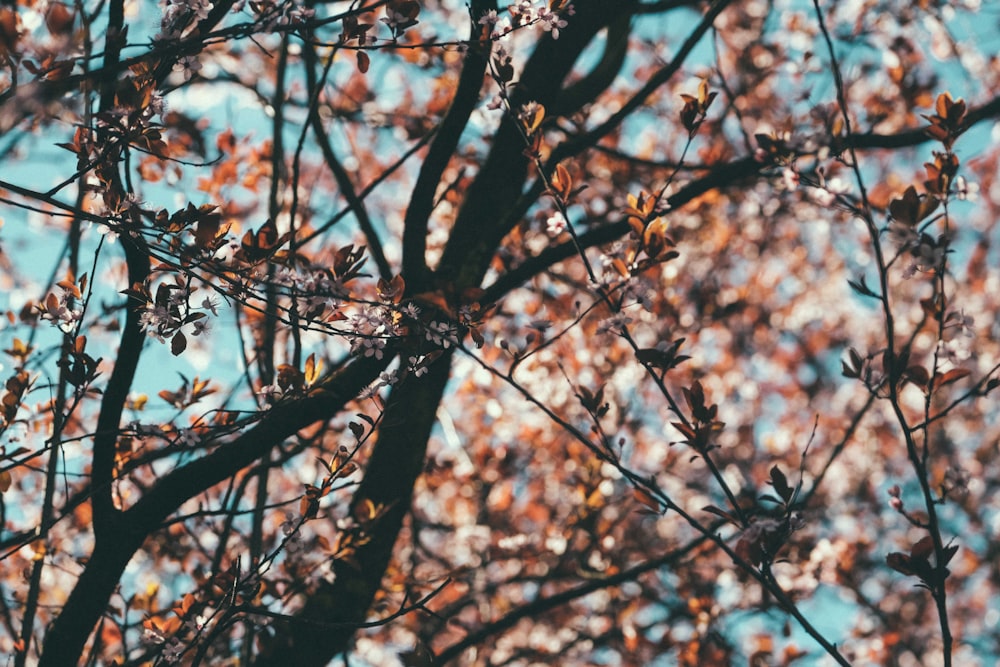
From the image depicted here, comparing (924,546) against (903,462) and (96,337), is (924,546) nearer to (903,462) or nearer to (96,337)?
(96,337)

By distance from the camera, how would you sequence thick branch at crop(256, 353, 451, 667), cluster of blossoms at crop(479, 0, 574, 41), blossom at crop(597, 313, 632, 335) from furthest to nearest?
thick branch at crop(256, 353, 451, 667) < cluster of blossoms at crop(479, 0, 574, 41) < blossom at crop(597, 313, 632, 335)

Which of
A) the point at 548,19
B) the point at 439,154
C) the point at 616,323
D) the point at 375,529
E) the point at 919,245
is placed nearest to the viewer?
the point at 919,245

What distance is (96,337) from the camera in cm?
391

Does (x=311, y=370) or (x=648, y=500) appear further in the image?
(x=311, y=370)

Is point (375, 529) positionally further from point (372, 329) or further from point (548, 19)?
point (548, 19)

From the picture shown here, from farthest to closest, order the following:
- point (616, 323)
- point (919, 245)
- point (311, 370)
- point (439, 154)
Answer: point (439, 154) < point (311, 370) < point (616, 323) < point (919, 245)

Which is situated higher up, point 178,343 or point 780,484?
point 178,343

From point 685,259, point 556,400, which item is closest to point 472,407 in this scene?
point 556,400

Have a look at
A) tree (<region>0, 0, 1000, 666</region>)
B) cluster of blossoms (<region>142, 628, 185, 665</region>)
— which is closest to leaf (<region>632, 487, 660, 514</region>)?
tree (<region>0, 0, 1000, 666</region>)

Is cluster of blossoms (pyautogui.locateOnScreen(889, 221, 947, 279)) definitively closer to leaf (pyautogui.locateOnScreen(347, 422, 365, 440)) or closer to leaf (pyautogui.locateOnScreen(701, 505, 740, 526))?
leaf (pyautogui.locateOnScreen(701, 505, 740, 526))

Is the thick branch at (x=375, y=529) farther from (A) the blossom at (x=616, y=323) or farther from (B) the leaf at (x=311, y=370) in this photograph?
(A) the blossom at (x=616, y=323)

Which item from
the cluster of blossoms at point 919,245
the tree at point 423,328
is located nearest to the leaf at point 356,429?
the tree at point 423,328

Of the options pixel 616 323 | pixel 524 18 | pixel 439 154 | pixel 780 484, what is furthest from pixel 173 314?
pixel 780 484

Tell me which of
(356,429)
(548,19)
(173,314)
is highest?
(548,19)
